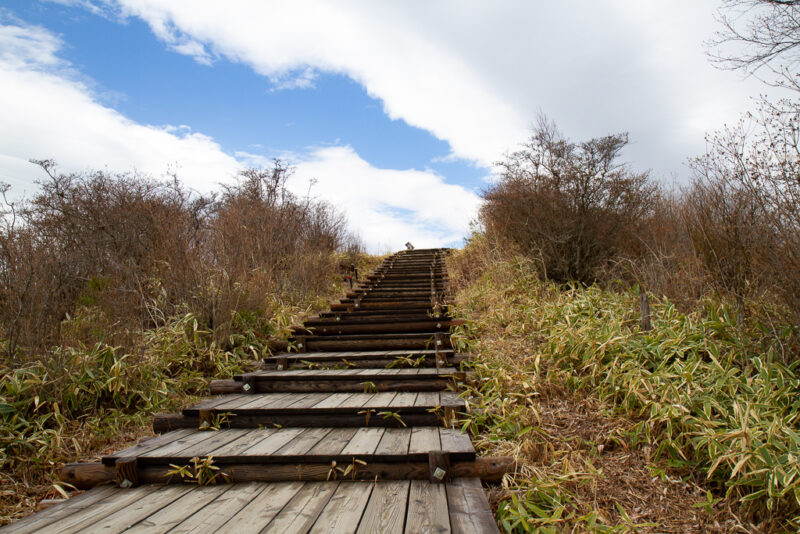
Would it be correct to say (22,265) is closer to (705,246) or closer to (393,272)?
(705,246)

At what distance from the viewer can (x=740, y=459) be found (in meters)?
2.83

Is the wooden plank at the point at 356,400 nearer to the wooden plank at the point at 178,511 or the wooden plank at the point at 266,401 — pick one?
the wooden plank at the point at 266,401

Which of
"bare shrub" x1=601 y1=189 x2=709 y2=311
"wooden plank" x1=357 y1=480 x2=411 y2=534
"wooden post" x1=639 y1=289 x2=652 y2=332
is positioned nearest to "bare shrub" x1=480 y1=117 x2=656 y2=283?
"bare shrub" x1=601 y1=189 x2=709 y2=311

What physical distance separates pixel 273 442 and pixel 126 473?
0.94 m

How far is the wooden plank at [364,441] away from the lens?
3121mm

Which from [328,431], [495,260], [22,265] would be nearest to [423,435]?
[328,431]

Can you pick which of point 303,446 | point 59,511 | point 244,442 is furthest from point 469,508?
point 59,511

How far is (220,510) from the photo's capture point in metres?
2.52

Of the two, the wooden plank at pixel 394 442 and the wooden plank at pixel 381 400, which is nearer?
the wooden plank at pixel 394 442

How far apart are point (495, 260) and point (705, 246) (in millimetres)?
5872

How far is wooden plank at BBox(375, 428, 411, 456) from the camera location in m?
3.05

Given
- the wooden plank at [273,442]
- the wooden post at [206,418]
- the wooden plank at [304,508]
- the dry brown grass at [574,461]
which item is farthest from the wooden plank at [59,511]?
the dry brown grass at [574,461]

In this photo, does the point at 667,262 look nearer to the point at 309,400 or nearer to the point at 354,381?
the point at 354,381

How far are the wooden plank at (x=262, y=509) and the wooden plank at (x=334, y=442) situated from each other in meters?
0.25
